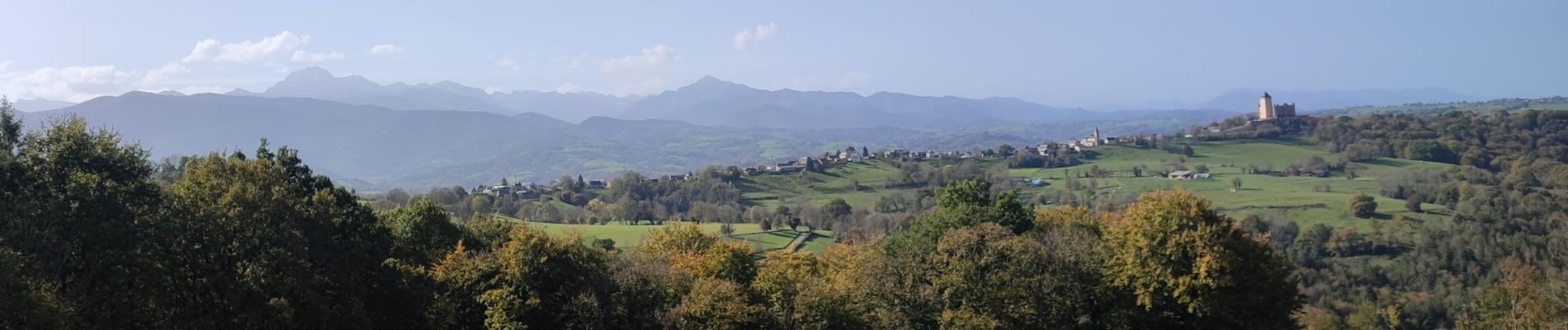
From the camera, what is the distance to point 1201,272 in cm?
1969

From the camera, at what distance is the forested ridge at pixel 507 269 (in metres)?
16.7

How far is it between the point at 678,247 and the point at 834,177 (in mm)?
81112

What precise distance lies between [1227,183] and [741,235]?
2094 inches

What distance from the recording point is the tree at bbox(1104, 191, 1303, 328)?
1989 centimetres

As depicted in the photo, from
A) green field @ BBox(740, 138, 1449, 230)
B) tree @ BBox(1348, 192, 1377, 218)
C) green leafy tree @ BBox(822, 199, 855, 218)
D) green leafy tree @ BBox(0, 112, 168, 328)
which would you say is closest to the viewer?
green leafy tree @ BBox(0, 112, 168, 328)

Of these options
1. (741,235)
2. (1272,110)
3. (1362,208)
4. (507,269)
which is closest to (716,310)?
(507,269)

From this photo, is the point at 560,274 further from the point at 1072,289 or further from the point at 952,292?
the point at 1072,289

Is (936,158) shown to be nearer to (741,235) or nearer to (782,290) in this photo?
(741,235)

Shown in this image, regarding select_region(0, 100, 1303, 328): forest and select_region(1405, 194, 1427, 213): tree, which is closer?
select_region(0, 100, 1303, 328): forest

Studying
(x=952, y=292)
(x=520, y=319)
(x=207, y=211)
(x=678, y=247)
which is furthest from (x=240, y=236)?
(x=678, y=247)

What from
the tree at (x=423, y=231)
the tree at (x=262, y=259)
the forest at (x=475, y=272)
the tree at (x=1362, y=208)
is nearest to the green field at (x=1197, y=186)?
the tree at (x=1362, y=208)

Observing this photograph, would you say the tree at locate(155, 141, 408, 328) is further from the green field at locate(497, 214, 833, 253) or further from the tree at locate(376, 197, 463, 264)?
the green field at locate(497, 214, 833, 253)

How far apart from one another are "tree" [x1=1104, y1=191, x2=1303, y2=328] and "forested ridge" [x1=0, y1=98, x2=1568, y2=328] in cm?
5

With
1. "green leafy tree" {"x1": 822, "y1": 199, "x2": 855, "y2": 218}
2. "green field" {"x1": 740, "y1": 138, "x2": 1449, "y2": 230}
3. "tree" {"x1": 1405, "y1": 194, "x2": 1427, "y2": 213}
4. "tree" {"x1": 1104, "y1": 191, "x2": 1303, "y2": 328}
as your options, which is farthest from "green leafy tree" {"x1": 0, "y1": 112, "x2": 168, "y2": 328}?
"tree" {"x1": 1405, "y1": 194, "x2": 1427, "y2": 213}
